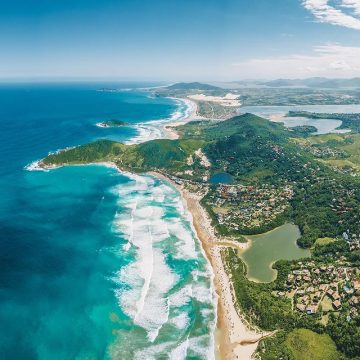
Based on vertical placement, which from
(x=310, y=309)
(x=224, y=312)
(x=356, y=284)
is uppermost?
(x=356, y=284)

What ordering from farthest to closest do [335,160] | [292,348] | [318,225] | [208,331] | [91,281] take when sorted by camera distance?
[335,160] < [318,225] < [91,281] < [208,331] < [292,348]

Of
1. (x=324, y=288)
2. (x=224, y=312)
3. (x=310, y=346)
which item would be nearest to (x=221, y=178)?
(x=324, y=288)

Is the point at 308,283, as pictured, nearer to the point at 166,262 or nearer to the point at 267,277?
the point at 267,277

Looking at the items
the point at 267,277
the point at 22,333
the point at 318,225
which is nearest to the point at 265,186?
the point at 318,225

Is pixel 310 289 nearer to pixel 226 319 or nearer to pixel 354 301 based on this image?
pixel 354 301

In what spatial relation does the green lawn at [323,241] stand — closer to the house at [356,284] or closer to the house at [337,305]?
the house at [356,284]

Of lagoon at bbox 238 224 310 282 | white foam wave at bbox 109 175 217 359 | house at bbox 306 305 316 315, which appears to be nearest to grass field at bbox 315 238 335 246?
lagoon at bbox 238 224 310 282
